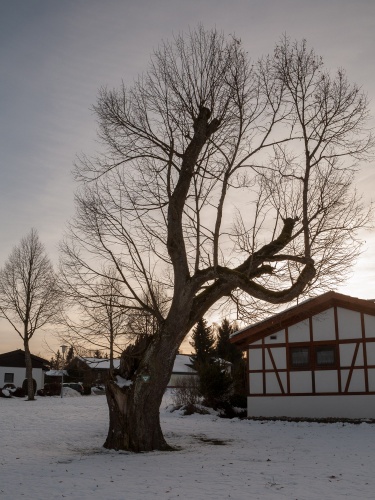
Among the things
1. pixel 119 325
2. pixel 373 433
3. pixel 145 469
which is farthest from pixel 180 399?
pixel 145 469

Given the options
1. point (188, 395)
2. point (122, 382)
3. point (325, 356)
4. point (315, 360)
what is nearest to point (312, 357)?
point (315, 360)

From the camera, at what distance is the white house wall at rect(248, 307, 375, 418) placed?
63.4ft

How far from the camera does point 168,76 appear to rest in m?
12.2

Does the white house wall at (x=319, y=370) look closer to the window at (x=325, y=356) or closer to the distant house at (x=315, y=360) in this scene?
the distant house at (x=315, y=360)

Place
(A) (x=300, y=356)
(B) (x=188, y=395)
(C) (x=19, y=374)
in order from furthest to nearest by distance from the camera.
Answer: (C) (x=19, y=374) → (B) (x=188, y=395) → (A) (x=300, y=356)

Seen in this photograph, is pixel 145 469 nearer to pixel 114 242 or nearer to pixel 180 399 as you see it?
pixel 114 242

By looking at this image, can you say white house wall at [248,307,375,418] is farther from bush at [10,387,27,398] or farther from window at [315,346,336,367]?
bush at [10,387,27,398]

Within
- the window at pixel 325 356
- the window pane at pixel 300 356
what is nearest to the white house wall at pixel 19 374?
the window pane at pixel 300 356

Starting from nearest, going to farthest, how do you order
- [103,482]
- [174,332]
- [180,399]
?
[103,482], [174,332], [180,399]

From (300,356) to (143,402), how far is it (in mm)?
10881

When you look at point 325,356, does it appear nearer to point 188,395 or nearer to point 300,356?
point 300,356

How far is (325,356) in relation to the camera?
794 inches

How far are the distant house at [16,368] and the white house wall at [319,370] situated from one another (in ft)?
101

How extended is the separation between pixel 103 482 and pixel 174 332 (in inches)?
163
